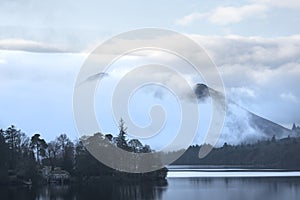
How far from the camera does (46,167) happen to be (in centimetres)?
6819

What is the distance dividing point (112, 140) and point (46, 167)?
8980 mm

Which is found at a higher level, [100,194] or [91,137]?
[91,137]

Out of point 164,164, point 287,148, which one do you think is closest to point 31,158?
point 164,164

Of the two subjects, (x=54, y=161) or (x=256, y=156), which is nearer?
(x=54, y=161)

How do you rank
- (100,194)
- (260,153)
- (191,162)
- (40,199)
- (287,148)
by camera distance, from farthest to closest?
(191,162)
(260,153)
(287,148)
(100,194)
(40,199)

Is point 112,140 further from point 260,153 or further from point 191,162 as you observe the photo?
point 191,162

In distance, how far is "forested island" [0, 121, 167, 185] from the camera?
204 ft

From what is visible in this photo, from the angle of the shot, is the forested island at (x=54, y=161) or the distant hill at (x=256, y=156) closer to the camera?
the forested island at (x=54, y=161)

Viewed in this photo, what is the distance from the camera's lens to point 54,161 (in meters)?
70.4

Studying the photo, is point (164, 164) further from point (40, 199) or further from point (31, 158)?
point (40, 199)

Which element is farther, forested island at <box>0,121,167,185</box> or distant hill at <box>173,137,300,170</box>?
distant hill at <box>173,137,300,170</box>

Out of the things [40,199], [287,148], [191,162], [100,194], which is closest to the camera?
[40,199]

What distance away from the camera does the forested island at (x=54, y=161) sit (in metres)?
62.0

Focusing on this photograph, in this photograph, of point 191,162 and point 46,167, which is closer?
point 46,167
